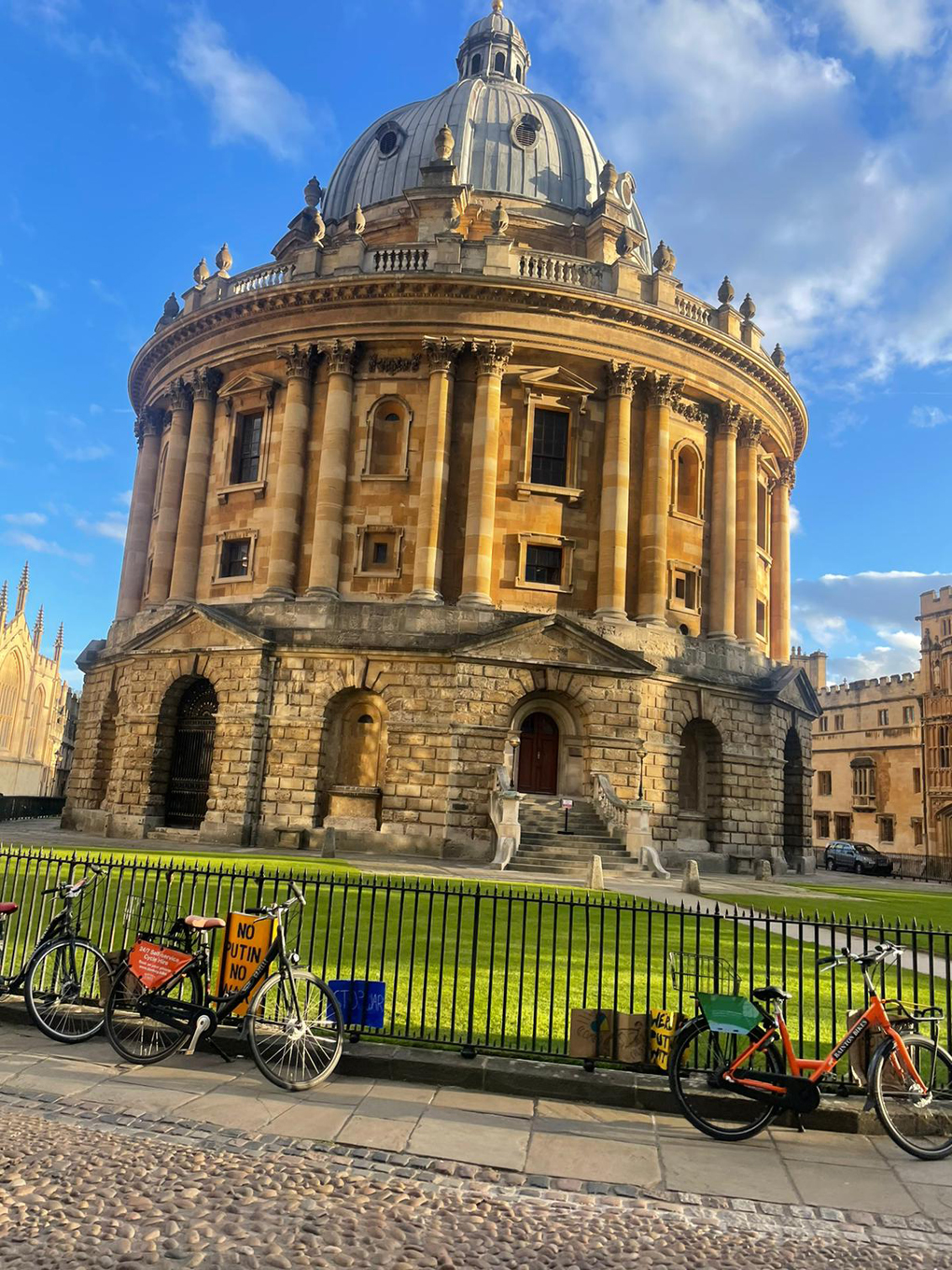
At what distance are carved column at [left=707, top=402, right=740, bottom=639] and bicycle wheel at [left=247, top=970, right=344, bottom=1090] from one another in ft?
88.2

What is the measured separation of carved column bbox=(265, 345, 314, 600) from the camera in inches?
1199

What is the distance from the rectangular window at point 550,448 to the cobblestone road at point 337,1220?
2704cm

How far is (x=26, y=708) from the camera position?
78.5 m

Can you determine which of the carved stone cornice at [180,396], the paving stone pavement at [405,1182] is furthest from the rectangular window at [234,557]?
the paving stone pavement at [405,1182]

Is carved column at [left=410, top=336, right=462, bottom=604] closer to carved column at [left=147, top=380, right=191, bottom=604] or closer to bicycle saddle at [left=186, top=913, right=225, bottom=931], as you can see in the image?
carved column at [left=147, top=380, right=191, bottom=604]

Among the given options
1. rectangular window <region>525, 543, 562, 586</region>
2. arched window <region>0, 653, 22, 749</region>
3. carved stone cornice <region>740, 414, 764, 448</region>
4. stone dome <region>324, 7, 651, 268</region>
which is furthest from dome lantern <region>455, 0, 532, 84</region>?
arched window <region>0, 653, 22, 749</region>

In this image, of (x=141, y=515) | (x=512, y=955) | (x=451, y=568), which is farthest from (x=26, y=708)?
(x=512, y=955)

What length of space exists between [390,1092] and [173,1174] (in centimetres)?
213

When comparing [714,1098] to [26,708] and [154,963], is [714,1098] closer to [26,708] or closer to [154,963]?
[154,963]

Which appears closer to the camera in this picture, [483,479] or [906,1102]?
[906,1102]

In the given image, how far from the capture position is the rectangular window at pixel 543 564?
101 ft

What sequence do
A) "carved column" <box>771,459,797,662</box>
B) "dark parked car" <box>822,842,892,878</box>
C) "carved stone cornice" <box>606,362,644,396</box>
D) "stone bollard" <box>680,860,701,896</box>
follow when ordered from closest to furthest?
"stone bollard" <box>680,860,701,896</box>
"carved stone cornice" <box>606,362,644,396</box>
"carved column" <box>771,459,797,662</box>
"dark parked car" <box>822,842,892,878</box>

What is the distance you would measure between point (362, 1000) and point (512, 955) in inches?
164

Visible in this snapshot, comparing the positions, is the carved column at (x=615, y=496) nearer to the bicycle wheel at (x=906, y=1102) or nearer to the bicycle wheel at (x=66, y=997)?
the bicycle wheel at (x=66, y=997)
